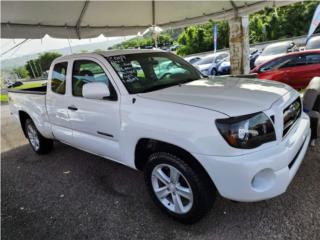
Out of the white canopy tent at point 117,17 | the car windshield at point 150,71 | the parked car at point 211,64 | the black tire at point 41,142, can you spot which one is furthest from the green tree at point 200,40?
the car windshield at point 150,71

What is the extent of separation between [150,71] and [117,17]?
4415mm

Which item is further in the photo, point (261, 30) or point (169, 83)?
point (261, 30)

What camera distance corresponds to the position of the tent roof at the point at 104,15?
5.75m

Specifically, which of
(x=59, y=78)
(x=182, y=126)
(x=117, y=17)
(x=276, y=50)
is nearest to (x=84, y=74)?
(x=59, y=78)

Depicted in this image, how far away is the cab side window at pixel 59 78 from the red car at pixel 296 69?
24.6ft

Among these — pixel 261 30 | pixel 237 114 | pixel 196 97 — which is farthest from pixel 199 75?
pixel 261 30

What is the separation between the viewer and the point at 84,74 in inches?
154

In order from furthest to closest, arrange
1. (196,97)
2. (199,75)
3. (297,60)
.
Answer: (297,60)
(199,75)
(196,97)

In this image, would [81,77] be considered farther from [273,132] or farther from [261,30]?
[261,30]

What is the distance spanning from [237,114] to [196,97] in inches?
20.7

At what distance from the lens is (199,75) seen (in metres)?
4.14

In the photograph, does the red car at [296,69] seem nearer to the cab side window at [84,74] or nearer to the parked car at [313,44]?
the parked car at [313,44]

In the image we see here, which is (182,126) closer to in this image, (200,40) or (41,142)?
(41,142)

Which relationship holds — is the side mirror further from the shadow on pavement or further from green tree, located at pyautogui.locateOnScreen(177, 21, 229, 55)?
green tree, located at pyautogui.locateOnScreen(177, 21, 229, 55)
